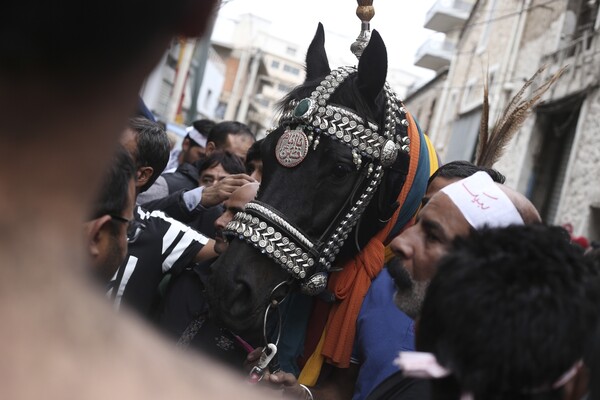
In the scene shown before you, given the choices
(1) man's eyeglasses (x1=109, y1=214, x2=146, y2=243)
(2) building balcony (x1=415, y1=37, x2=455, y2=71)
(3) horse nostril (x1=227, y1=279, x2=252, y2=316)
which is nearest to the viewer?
(3) horse nostril (x1=227, y1=279, x2=252, y2=316)

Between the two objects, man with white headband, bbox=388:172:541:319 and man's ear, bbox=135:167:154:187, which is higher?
man with white headband, bbox=388:172:541:319

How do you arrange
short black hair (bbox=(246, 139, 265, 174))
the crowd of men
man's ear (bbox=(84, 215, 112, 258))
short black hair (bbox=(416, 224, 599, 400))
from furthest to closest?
short black hair (bbox=(246, 139, 265, 174)), man's ear (bbox=(84, 215, 112, 258)), short black hair (bbox=(416, 224, 599, 400)), the crowd of men

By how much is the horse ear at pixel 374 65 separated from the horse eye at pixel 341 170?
356mm

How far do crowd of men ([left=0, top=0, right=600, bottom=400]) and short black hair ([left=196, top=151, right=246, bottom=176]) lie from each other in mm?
2338

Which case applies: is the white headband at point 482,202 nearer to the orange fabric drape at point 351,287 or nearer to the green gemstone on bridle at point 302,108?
the orange fabric drape at point 351,287

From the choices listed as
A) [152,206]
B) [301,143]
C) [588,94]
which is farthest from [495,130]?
[588,94]

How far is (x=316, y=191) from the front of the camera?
2736 mm

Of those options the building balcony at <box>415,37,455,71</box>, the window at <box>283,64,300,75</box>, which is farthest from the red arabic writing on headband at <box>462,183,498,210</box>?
the window at <box>283,64,300,75</box>

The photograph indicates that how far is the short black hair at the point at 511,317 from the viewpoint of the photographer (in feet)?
4.12

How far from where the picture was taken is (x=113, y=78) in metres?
0.63

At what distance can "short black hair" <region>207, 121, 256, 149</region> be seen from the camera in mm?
6230

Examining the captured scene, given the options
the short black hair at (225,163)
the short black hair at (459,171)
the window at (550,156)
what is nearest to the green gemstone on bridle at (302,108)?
the short black hair at (459,171)

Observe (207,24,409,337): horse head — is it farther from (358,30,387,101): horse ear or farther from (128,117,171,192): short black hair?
(128,117,171,192): short black hair

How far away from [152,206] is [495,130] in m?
2.28
